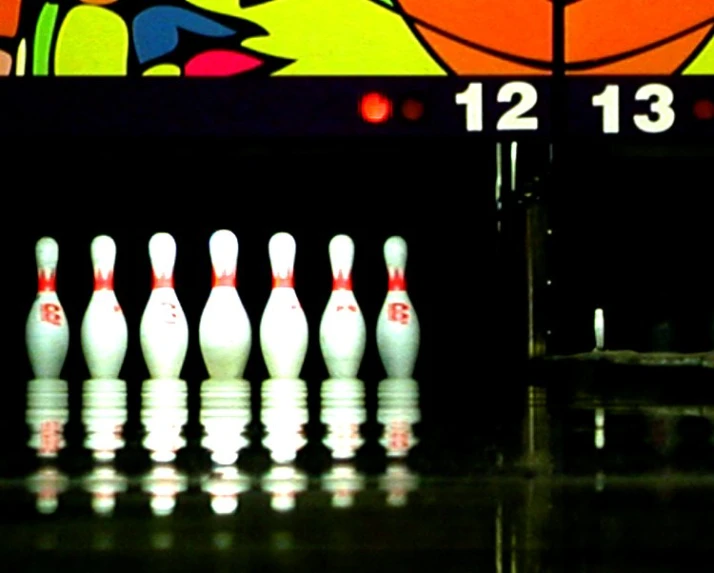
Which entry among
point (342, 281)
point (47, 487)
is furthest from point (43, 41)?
point (47, 487)

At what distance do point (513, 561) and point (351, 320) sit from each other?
3467 millimetres

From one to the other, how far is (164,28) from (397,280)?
37.3 inches

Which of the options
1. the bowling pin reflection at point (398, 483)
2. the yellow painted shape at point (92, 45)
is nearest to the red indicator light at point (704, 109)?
the yellow painted shape at point (92, 45)

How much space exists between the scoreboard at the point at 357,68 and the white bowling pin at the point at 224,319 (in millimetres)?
553

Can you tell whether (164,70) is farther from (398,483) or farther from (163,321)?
(398,483)

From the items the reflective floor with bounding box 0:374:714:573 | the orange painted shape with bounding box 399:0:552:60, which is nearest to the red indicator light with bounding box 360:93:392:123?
the orange painted shape with bounding box 399:0:552:60

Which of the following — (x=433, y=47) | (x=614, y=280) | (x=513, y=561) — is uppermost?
(x=433, y=47)

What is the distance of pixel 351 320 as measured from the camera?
434cm

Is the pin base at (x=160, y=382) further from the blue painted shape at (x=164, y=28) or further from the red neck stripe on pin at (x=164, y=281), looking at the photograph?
the blue painted shape at (x=164, y=28)

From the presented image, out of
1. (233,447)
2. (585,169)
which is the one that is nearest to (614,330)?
(585,169)

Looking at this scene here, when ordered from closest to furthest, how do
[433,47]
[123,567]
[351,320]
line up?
1. [123,567]
2. [433,47]
3. [351,320]

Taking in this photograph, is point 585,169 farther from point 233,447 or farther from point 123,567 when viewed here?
point 123,567

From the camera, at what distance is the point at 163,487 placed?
1280mm

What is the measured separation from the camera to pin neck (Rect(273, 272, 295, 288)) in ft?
14.3
